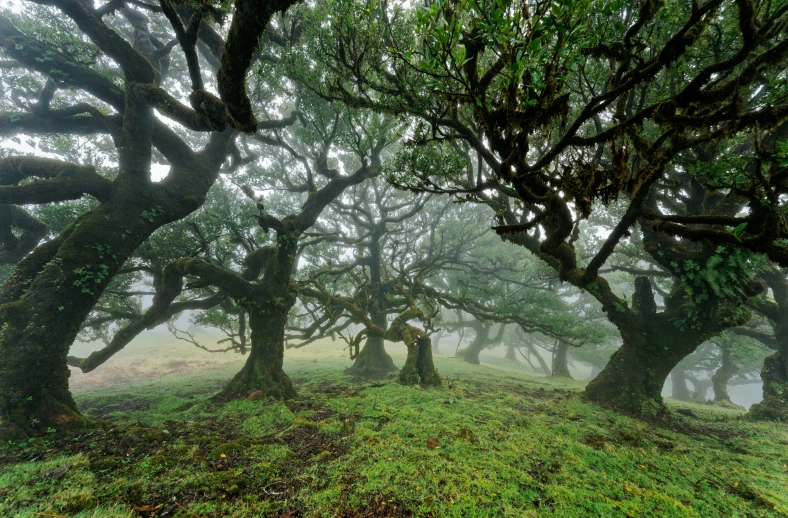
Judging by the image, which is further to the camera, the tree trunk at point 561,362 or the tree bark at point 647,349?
the tree trunk at point 561,362

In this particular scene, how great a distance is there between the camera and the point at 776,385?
396 inches

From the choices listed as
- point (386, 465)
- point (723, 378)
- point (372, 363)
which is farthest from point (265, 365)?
point (723, 378)

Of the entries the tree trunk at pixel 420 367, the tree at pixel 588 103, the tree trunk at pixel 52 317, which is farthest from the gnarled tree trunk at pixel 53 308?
the tree trunk at pixel 420 367

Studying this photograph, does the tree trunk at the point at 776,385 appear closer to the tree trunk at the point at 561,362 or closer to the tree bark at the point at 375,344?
the tree trunk at the point at 561,362

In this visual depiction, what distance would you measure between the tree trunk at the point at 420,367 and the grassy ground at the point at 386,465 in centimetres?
233

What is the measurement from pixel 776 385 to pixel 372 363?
15686 millimetres

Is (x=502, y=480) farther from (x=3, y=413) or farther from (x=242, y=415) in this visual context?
(x=3, y=413)

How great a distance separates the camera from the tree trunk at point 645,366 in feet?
27.3

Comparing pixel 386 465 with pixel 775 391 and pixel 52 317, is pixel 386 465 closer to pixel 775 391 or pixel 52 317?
pixel 52 317

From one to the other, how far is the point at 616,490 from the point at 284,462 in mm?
4950

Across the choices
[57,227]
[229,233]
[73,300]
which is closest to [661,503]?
[73,300]

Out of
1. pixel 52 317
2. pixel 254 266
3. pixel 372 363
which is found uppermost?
pixel 254 266

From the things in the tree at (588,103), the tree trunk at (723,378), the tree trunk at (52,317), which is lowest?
the tree trunk at (723,378)

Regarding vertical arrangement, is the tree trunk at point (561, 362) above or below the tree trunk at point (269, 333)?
below
